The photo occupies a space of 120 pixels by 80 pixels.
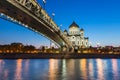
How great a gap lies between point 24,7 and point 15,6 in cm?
185

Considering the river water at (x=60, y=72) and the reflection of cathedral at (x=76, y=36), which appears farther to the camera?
the reflection of cathedral at (x=76, y=36)

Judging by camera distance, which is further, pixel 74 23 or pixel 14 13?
pixel 74 23

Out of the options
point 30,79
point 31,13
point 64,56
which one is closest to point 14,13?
point 31,13

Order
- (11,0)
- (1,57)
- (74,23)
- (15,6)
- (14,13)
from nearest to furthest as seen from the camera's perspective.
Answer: (11,0) → (15,6) → (14,13) → (1,57) → (74,23)

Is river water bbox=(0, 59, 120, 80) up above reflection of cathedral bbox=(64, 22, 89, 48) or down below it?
below

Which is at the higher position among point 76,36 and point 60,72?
point 76,36

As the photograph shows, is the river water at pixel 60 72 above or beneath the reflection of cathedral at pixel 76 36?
beneath

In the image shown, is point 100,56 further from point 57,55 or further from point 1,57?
point 1,57

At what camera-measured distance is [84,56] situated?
10269cm

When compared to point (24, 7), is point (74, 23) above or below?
above

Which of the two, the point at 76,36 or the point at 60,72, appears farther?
the point at 76,36

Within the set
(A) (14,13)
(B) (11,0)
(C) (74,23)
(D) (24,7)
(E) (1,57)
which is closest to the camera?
(B) (11,0)

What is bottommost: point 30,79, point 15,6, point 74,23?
point 30,79

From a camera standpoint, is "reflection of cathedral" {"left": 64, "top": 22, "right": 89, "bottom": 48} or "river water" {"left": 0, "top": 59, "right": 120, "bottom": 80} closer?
"river water" {"left": 0, "top": 59, "right": 120, "bottom": 80}
